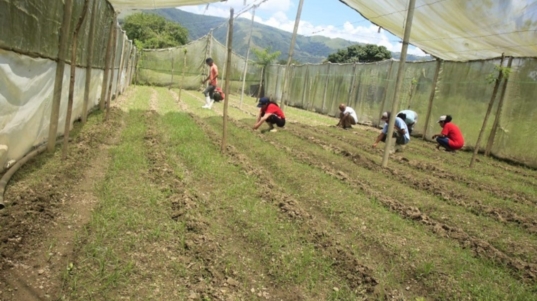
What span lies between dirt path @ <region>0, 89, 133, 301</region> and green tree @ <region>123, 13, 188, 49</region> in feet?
157

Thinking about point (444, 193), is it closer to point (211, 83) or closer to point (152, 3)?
point (152, 3)

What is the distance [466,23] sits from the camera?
743 centimetres

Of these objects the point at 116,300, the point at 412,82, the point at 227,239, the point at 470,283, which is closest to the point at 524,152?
the point at 412,82

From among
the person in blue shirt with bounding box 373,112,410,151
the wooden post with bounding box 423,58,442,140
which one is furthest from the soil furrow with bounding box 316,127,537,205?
the wooden post with bounding box 423,58,442,140

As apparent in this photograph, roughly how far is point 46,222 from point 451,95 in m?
12.0

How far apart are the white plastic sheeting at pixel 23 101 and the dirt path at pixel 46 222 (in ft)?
1.10

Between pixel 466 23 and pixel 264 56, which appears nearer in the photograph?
pixel 466 23

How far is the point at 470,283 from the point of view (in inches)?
129

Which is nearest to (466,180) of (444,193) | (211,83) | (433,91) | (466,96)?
(444,193)

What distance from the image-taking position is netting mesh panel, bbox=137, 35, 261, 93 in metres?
27.0

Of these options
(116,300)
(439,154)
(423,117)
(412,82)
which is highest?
(412,82)

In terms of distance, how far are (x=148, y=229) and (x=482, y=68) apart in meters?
11.0

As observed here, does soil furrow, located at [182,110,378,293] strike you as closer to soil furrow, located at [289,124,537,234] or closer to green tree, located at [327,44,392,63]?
soil furrow, located at [289,124,537,234]

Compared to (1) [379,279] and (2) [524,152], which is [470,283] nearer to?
(1) [379,279]
